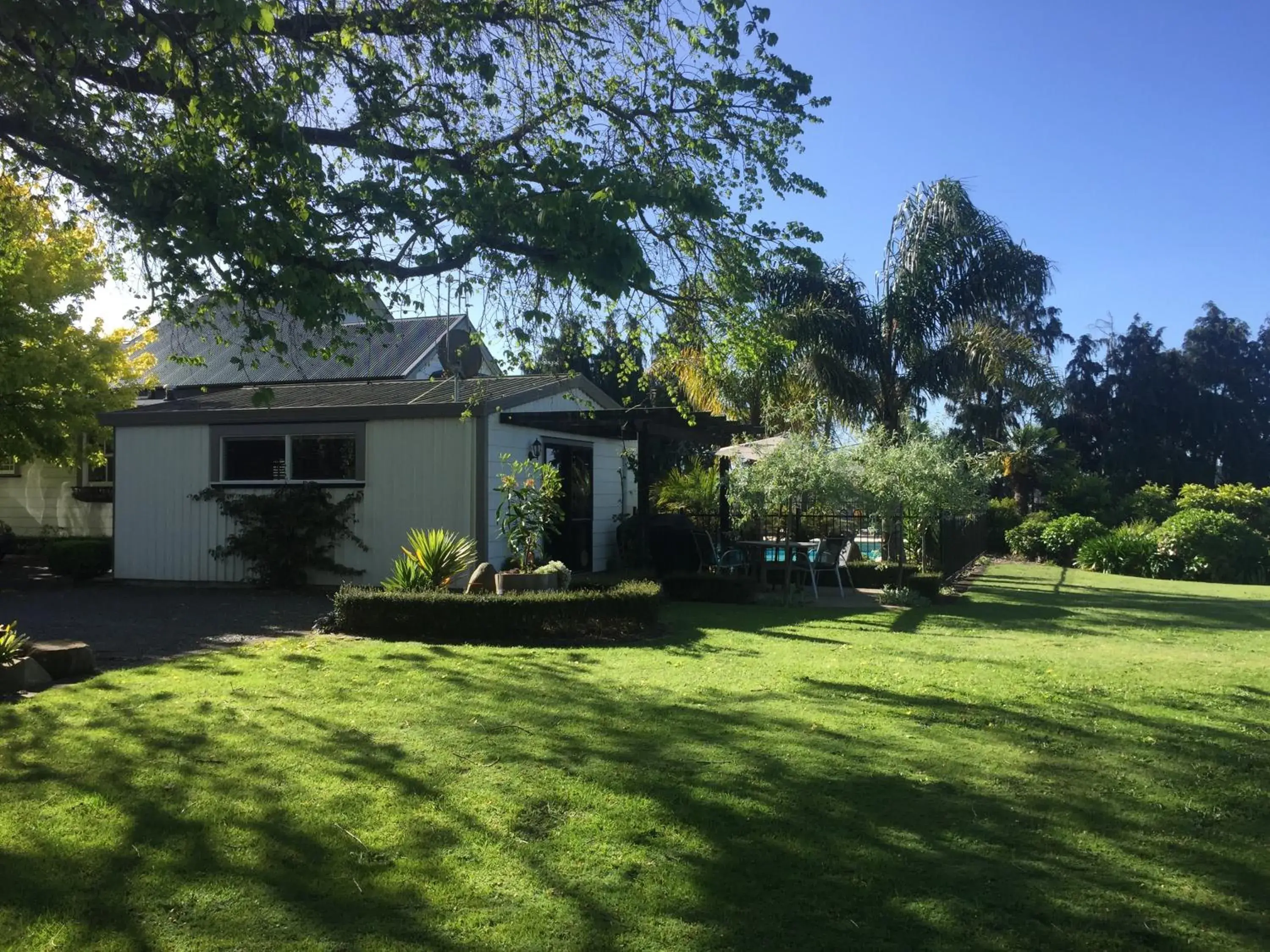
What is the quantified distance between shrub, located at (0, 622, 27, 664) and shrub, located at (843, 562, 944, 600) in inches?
454

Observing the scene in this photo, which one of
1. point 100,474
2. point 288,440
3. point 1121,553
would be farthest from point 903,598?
point 100,474

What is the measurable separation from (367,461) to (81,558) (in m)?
5.86

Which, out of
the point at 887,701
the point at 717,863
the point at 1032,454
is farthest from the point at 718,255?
the point at 1032,454

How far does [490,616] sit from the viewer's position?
32.5 ft

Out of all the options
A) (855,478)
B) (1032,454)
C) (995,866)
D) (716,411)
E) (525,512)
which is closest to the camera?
(995,866)

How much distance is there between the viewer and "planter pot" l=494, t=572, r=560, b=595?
1118cm

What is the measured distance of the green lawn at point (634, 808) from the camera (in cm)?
358

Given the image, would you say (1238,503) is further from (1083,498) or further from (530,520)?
(530,520)

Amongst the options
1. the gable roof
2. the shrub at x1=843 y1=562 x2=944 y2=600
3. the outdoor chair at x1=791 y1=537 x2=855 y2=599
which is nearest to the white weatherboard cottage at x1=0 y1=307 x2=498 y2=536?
the gable roof

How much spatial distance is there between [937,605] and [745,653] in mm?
6149

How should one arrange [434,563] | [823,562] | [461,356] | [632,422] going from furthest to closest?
[823,562] → [632,422] → [434,563] → [461,356]

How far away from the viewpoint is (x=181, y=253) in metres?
6.78

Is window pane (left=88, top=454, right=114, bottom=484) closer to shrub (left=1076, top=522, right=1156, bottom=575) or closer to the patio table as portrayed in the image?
the patio table

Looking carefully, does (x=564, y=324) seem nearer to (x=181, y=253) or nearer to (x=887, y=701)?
(x=181, y=253)
